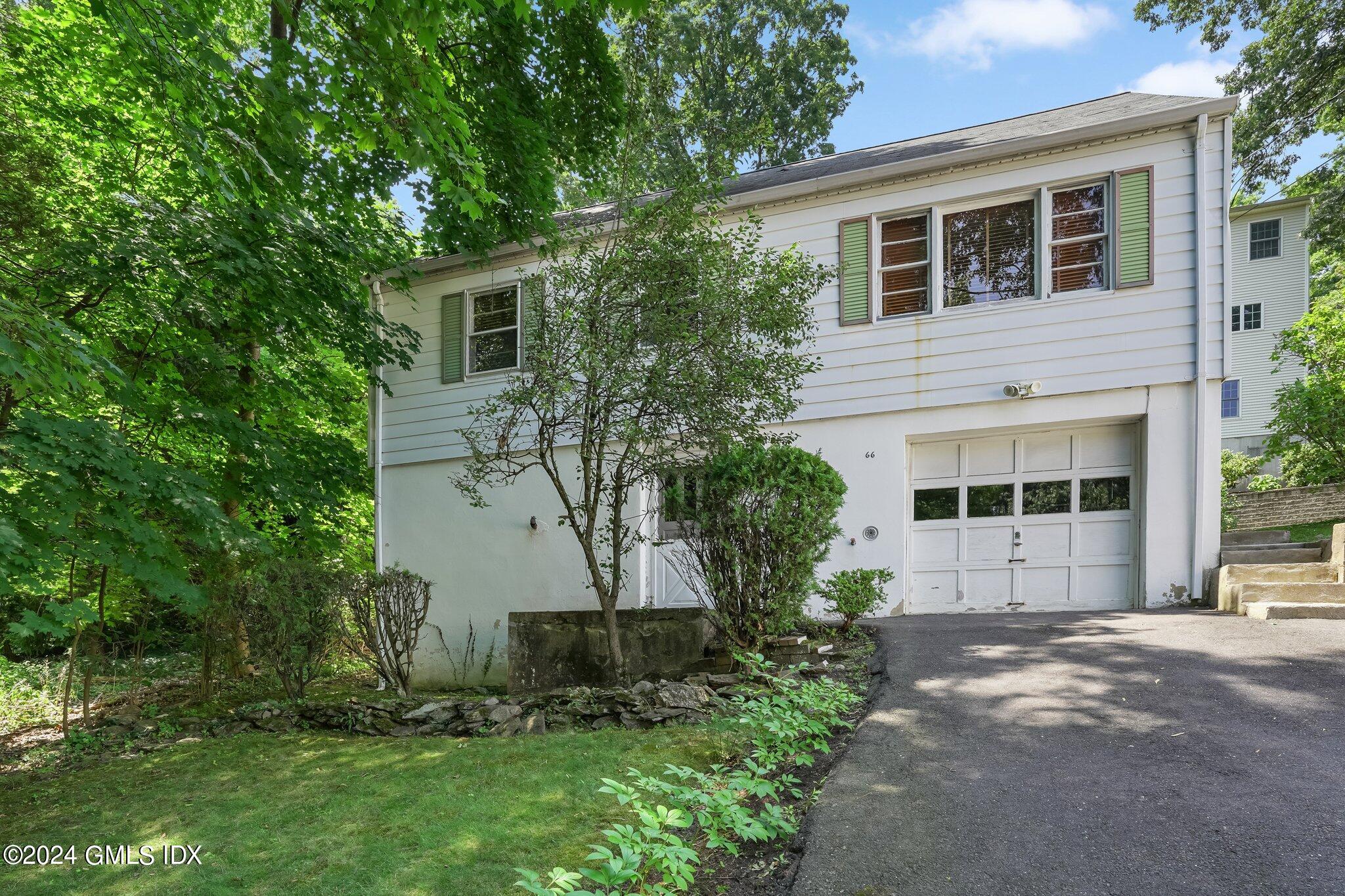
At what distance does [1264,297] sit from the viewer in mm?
20422

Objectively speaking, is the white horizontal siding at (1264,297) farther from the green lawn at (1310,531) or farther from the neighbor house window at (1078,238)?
the neighbor house window at (1078,238)

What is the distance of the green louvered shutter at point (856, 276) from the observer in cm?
842

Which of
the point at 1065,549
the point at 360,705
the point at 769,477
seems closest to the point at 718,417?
the point at 769,477

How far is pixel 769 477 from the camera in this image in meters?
5.62

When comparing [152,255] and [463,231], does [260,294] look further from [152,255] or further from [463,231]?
[463,231]

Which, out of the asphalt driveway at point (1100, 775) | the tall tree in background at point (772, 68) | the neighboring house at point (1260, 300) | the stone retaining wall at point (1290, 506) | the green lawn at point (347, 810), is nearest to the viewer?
the asphalt driveway at point (1100, 775)

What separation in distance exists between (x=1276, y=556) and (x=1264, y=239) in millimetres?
18544

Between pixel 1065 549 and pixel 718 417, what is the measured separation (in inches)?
178

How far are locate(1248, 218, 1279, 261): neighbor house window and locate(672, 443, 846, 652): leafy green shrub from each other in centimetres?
2201

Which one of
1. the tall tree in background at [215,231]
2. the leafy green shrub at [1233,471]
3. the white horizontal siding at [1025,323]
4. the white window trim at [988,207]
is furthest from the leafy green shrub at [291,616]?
the leafy green shrub at [1233,471]

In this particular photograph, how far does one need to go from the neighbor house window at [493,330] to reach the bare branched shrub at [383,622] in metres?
3.62

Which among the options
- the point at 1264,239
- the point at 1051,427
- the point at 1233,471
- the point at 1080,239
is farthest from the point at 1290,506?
the point at 1264,239

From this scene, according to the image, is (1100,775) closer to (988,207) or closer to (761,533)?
(761,533)

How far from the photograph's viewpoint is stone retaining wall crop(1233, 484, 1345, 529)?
39.6ft
